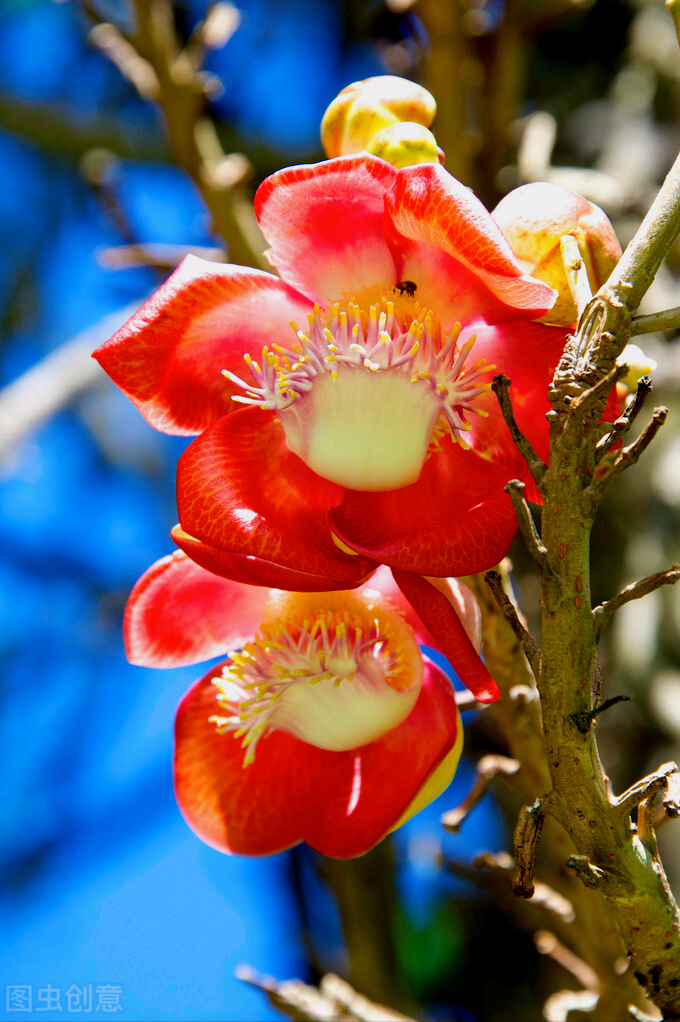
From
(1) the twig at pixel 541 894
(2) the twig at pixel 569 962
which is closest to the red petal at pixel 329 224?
(1) the twig at pixel 541 894

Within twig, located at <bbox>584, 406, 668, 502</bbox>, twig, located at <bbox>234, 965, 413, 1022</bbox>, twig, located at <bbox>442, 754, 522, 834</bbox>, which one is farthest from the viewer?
twig, located at <bbox>234, 965, 413, 1022</bbox>

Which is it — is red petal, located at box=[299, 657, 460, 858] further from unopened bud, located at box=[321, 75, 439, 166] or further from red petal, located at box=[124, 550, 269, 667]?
unopened bud, located at box=[321, 75, 439, 166]

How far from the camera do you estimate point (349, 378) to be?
482mm

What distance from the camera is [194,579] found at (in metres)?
0.60

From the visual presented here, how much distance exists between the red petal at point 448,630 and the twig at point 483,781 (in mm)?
174

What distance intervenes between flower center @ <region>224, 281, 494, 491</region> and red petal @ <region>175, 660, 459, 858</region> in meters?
0.15

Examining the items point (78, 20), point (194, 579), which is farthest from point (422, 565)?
point (78, 20)

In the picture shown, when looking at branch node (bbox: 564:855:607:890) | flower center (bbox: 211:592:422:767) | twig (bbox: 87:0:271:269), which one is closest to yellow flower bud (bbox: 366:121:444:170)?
flower center (bbox: 211:592:422:767)

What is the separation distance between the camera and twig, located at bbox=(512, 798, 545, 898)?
439 mm

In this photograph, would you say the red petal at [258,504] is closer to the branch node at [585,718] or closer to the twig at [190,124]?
the branch node at [585,718]

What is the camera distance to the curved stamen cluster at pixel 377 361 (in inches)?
18.9

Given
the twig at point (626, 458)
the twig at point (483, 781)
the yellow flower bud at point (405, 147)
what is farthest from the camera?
the twig at point (483, 781)

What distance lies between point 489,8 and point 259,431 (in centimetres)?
121

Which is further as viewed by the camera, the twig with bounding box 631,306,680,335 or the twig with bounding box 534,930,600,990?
the twig with bounding box 534,930,600,990
